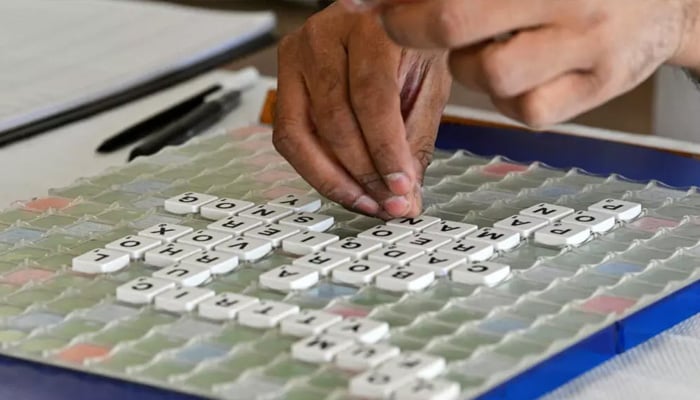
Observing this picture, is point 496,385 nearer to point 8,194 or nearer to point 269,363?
point 269,363

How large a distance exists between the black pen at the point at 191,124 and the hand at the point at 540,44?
16.7 inches

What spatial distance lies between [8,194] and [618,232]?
0.46 metres

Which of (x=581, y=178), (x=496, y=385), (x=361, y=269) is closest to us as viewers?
(x=496, y=385)

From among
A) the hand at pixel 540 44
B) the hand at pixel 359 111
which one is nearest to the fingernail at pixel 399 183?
the hand at pixel 359 111

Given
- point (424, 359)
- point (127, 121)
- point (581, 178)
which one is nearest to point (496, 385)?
point (424, 359)

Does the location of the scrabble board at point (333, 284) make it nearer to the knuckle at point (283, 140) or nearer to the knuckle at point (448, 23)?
the knuckle at point (283, 140)

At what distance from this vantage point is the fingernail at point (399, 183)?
82 cm

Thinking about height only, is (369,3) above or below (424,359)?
above

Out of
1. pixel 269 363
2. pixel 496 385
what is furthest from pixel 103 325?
pixel 496 385

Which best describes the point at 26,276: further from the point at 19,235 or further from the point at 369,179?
the point at 369,179

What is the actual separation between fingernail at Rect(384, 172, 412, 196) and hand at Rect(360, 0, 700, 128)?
0.12 m

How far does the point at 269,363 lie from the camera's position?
64 cm

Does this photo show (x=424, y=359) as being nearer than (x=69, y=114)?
Yes

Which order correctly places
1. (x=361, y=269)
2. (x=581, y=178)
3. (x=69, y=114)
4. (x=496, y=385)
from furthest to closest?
1. (x=69, y=114)
2. (x=581, y=178)
3. (x=361, y=269)
4. (x=496, y=385)
